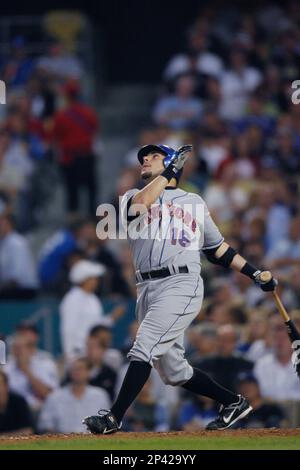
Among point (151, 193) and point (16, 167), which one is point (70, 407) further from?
point (16, 167)

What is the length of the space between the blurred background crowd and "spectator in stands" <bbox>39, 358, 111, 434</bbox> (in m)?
0.01

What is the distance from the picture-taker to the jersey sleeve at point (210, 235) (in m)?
7.78

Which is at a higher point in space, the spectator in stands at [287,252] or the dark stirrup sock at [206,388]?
the spectator in stands at [287,252]

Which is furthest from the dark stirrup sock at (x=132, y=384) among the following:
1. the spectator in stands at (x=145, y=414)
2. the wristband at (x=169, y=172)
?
the spectator in stands at (x=145, y=414)

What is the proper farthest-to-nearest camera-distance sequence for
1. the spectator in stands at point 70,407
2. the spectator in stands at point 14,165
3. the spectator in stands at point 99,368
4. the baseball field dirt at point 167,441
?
the spectator in stands at point 14,165, the spectator in stands at point 99,368, the spectator in stands at point 70,407, the baseball field dirt at point 167,441

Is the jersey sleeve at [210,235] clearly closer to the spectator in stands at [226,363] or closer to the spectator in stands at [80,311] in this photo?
the spectator in stands at [226,363]

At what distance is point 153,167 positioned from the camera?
25.5ft

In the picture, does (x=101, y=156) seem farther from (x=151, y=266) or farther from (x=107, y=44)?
(x=151, y=266)

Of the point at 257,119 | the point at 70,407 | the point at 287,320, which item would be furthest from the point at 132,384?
the point at 257,119

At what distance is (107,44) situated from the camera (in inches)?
696

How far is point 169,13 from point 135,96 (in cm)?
160

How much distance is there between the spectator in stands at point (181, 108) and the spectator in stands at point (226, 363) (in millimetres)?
4609
